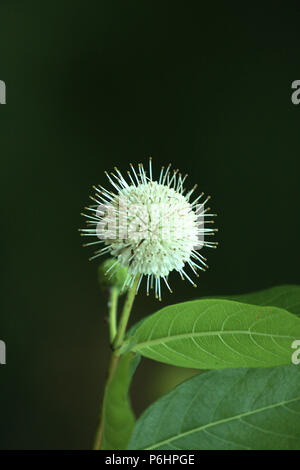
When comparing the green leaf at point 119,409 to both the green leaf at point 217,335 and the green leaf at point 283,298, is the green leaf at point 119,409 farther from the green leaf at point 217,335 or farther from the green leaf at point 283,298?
the green leaf at point 283,298

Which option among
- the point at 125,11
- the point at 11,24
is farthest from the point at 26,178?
the point at 125,11

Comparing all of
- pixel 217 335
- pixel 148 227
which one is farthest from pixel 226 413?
pixel 148 227

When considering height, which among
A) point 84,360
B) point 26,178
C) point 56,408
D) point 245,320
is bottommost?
point 56,408

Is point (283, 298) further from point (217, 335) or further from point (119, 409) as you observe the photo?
point (119, 409)

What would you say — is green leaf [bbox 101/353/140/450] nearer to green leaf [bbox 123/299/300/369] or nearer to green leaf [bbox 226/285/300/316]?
green leaf [bbox 123/299/300/369]
